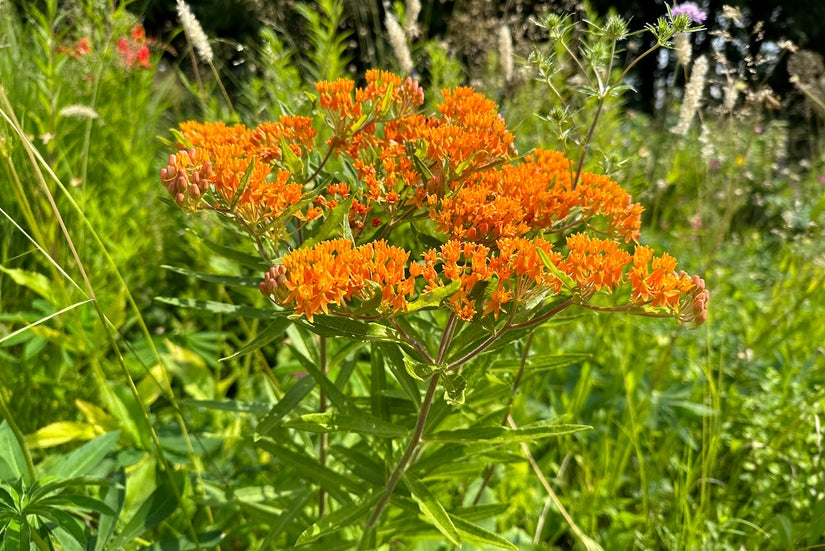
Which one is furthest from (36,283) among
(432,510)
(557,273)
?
(557,273)

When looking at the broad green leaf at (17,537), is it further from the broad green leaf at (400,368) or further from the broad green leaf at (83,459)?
the broad green leaf at (400,368)

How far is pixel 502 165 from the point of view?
125cm

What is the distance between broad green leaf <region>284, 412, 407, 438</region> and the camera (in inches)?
43.3

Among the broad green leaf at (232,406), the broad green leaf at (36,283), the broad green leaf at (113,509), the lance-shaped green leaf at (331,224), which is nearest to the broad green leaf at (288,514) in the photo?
the broad green leaf at (232,406)

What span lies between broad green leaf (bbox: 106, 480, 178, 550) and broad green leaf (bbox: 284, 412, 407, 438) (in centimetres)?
55

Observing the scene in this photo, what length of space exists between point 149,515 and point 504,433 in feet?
2.90

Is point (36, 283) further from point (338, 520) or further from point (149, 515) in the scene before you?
point (338, 520)

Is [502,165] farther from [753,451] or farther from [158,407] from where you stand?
[158,407]

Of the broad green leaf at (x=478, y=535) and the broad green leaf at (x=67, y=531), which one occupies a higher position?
the broad green leaf at (x=67, y=531)

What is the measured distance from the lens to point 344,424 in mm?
1175

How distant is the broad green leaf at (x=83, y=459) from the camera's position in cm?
138

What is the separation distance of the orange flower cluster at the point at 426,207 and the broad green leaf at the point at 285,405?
0.26m

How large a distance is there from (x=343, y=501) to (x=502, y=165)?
90cm

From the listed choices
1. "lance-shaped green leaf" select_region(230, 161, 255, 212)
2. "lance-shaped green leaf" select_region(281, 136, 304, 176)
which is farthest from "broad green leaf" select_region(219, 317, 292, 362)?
"lance-shaped green leaf" select_region(281, 136, 304, 176)
